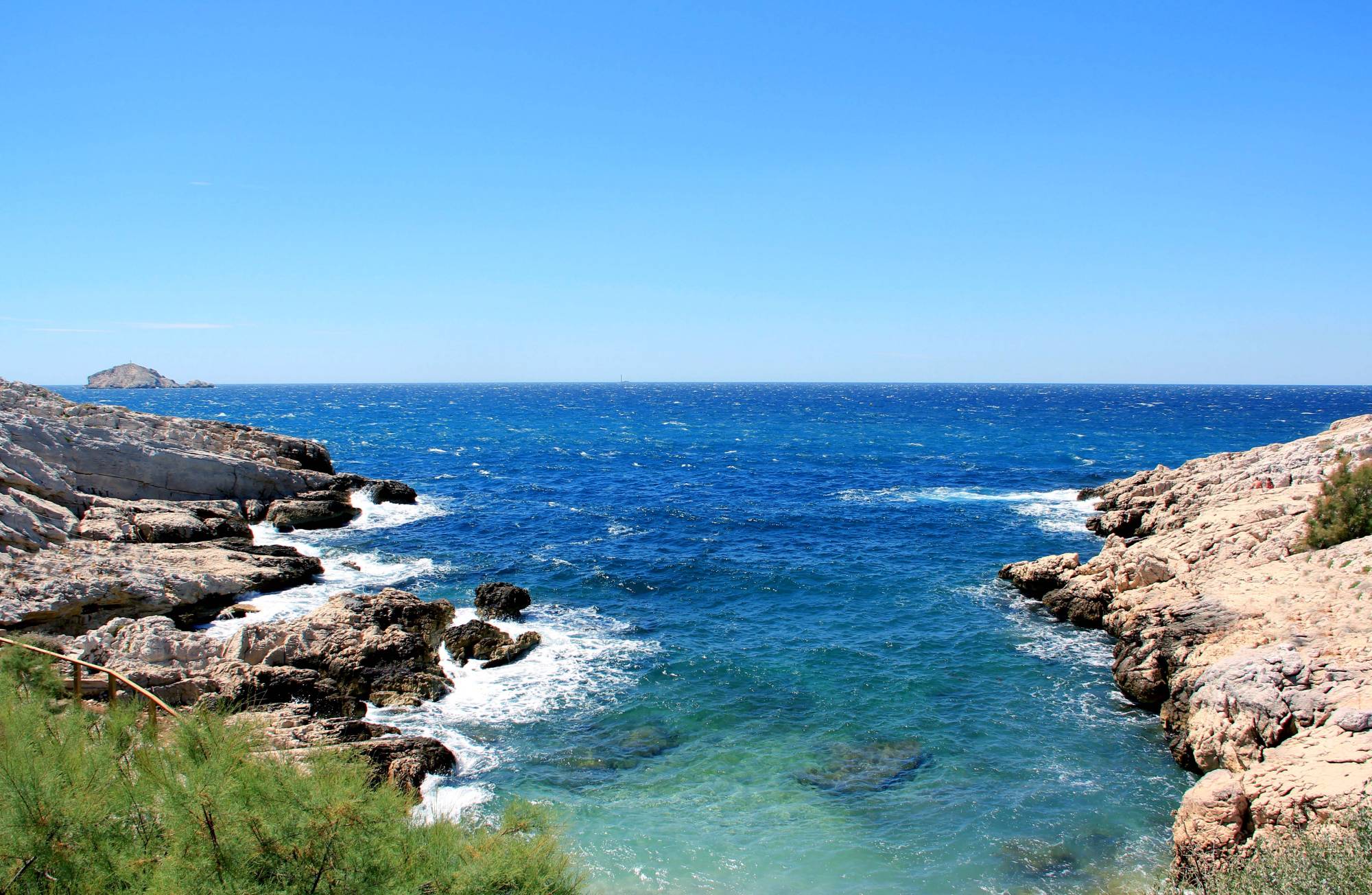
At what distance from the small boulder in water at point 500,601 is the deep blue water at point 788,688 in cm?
114

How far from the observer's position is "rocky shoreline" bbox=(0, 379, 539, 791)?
19781 mm

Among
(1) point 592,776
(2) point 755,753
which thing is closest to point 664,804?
(1) point 592,776

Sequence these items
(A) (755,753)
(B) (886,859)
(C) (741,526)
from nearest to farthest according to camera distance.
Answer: (B) (886,859), (A) (755,753), (C) (741,526)

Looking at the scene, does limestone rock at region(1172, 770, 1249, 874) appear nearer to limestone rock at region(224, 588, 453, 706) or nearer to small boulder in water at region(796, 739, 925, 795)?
small boulder in water at region(796, 739, 925, 795)

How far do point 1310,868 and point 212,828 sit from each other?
14.5 meters

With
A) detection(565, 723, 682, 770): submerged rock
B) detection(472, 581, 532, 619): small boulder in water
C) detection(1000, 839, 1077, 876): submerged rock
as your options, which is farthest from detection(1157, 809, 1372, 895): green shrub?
detection(472, 581, 532, 619): small boulder in water

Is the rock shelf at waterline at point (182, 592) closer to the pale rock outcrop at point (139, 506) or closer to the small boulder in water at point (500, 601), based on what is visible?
the pale rock outcrop at point (139, 506)

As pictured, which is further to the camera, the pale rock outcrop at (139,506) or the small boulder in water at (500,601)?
the small boulder in water at (500,601)

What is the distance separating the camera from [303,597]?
30156mm

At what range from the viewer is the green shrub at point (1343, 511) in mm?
22891

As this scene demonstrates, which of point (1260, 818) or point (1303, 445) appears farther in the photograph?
point (1303, 445)

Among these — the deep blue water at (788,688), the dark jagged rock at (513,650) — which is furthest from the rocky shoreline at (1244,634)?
the dark jagged rock at (513,650)

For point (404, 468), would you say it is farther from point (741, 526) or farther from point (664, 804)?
point (664, 804)

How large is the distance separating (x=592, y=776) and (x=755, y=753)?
446 cm
